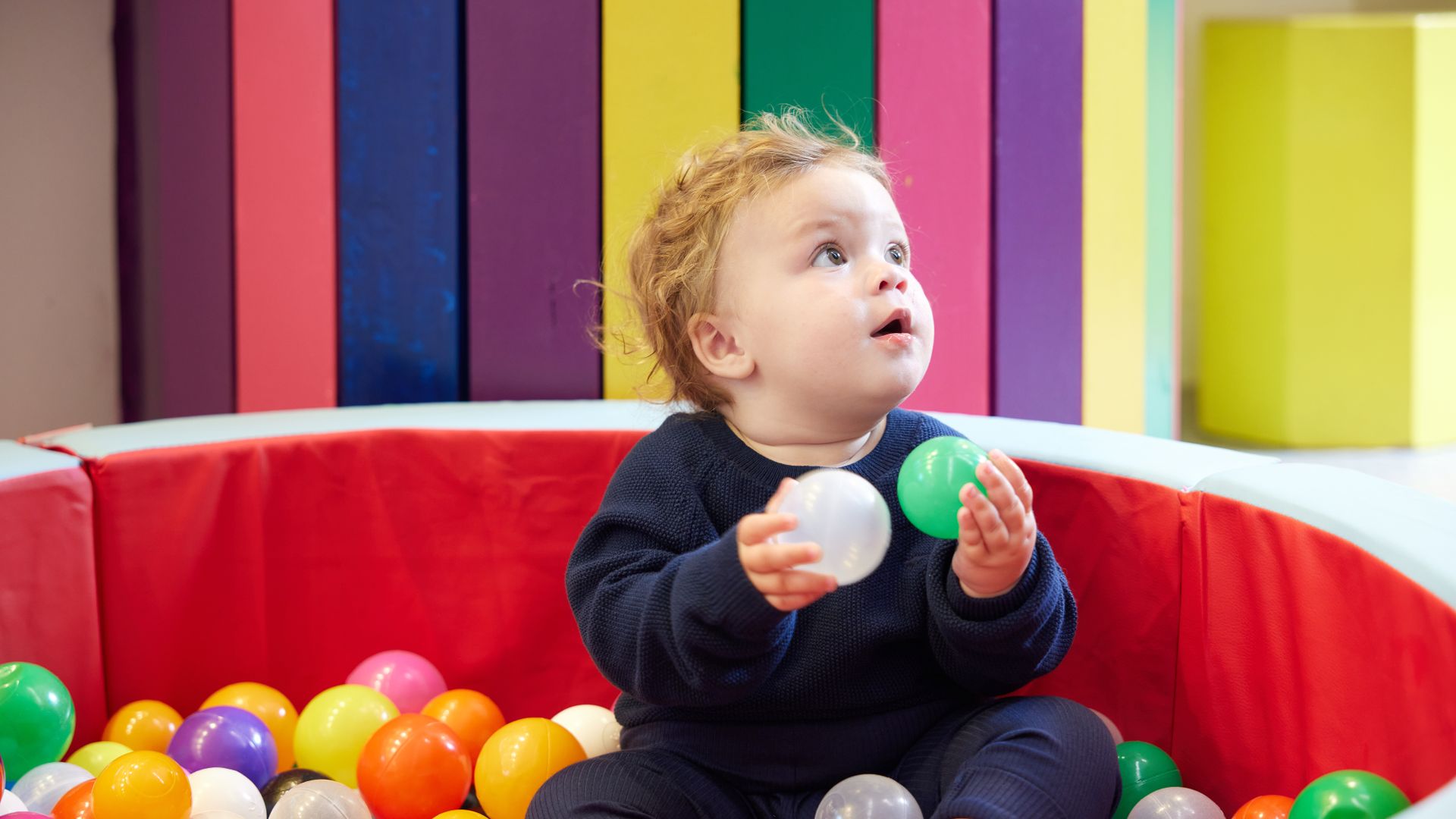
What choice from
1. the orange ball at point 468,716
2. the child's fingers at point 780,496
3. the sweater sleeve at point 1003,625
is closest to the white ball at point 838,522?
the child's fingers at point 780,496

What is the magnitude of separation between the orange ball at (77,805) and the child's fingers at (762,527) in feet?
1.86

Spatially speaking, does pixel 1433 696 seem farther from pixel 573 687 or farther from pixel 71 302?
pixel 71 302

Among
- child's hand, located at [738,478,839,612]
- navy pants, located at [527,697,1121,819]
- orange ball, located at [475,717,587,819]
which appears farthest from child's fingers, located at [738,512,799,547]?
orange ball, located at [475,717,587,819]

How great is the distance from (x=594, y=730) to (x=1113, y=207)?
2.77ft

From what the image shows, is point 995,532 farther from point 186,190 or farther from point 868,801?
point 186,190

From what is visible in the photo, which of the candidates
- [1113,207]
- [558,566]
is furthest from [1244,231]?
[558,566]

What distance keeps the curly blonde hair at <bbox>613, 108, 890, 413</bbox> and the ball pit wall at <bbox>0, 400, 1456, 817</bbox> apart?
188 millimetres

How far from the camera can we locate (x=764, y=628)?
0.87 meters

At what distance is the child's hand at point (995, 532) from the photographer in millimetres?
855

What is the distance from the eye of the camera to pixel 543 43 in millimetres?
1521

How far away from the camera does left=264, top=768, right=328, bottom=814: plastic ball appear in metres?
1.15

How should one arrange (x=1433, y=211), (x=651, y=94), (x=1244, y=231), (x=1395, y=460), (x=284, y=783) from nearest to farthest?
(x=284, y=783) < (x=651, y=94) < (x=1395, y=460) < (x=1433, y=211) < (x=1244, y=231)

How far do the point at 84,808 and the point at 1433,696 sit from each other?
0.94 meters

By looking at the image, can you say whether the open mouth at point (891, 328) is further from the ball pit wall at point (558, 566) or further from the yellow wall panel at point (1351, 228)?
the yellow wall panel at point (1351, 228)
